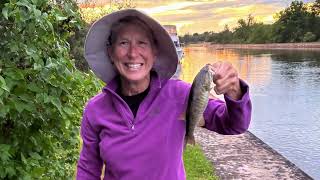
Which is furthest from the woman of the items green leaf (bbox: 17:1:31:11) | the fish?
green leaf (bbox: 17:1:31:11)

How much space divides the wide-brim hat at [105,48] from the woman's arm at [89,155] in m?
0.26

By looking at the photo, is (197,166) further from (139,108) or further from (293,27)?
(293,27)

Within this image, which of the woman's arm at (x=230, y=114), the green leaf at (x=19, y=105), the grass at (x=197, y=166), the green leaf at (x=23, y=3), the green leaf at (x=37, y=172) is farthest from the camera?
the grass at (x=197, y=166)

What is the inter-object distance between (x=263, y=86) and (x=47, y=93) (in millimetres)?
23526

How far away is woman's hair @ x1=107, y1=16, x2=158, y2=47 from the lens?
93.5 inches

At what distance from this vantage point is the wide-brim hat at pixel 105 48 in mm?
2357

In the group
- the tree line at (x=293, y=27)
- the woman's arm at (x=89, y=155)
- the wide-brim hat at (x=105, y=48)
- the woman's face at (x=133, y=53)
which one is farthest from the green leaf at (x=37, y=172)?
the tree line at (x=293, y=27)

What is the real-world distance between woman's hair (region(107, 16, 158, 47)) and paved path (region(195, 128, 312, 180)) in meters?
5.89

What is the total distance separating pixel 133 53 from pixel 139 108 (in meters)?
0.26

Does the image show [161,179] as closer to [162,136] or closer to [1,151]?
[162,136]

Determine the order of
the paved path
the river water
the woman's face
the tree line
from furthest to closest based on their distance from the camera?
the tree line, the river water, the paved path, the woman's face

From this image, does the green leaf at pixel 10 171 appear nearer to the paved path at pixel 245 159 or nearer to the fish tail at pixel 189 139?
the fish tail at pixel 189 139

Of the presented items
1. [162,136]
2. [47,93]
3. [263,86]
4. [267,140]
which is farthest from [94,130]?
[263,86]

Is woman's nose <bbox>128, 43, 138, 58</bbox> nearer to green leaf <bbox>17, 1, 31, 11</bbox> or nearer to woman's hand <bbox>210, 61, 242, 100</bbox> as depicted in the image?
woman's hand <bbox>210, 61, 242, 100</bbox>
